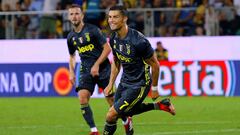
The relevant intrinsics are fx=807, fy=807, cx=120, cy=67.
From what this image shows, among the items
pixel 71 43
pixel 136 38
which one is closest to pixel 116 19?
pixel 136 38

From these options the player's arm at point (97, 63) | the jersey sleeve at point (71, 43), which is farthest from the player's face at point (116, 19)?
the jersey sleeve at point (71, 43)

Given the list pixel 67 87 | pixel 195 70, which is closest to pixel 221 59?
pixel 195 70

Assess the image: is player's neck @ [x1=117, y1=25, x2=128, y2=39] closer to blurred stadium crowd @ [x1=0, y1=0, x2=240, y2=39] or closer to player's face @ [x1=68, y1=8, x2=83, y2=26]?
player's face @ [x1=68, y1=8, x2=83, y2=26]

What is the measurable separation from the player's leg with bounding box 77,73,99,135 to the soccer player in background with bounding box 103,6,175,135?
1901 millimetres

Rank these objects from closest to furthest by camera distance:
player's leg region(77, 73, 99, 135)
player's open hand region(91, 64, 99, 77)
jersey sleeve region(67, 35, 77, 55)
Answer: player's leg region(77, 73, 99, 135) → player's open hand region(91, 64, 99, 77) → jersey sleeve region(67, 35, 77, 55)

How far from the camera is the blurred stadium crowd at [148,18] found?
973 inches

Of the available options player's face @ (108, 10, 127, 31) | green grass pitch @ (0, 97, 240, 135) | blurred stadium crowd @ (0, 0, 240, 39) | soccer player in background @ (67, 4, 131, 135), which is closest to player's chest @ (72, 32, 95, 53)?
soccer player in background @ (67, 4, 131, 135)

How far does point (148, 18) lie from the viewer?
25.2m

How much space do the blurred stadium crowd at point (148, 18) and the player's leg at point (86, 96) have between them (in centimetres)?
1008

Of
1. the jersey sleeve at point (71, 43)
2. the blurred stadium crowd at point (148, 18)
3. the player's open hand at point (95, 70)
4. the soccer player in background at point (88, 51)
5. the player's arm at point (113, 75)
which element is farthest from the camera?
the blurred stadium crowd at point (148, 18)

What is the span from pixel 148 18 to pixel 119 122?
30.0 ft

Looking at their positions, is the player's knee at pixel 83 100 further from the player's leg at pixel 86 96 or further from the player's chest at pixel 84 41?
the player's chest at pixel 84 41

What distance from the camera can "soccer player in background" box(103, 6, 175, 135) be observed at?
38.2 ft

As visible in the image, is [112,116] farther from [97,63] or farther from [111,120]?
[97,63]
